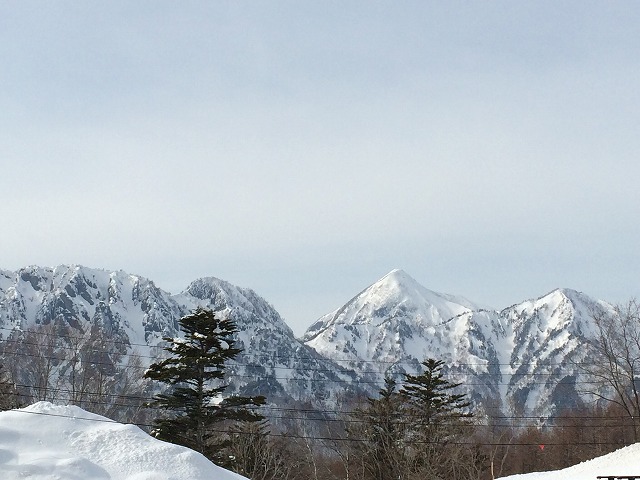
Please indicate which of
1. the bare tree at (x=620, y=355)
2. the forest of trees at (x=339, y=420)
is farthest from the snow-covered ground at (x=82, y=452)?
the bare tree at (x=620, y=355)

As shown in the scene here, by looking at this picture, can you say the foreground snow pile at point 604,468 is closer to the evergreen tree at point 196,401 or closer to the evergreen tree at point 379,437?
the evergreen tree at point 379,437

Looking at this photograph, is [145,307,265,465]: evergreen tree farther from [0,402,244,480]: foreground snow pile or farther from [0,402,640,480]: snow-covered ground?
[0,402,244,480]: foreground snow pile

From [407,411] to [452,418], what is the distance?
3712 mm

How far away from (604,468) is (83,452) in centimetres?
3774

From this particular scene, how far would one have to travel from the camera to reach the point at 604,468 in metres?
52.7

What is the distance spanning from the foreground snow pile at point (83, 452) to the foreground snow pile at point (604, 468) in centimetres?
2872

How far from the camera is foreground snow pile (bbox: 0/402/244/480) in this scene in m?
26.6

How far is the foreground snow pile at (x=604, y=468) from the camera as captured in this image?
50.2 meters

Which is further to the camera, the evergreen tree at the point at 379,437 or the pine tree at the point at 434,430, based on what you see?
the evergreen tree at the point at 379,437

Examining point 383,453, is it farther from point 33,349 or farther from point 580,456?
point 33,349

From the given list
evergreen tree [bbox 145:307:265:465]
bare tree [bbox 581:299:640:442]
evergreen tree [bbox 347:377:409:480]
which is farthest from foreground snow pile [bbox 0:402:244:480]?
bare tree [bbox 581:299:640:442]

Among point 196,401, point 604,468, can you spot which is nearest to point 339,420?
point 604,468

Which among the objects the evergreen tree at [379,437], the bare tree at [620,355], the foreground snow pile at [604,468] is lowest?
the foreground snow pile at [604,468]

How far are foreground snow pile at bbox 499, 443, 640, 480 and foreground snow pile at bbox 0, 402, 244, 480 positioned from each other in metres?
28.7
